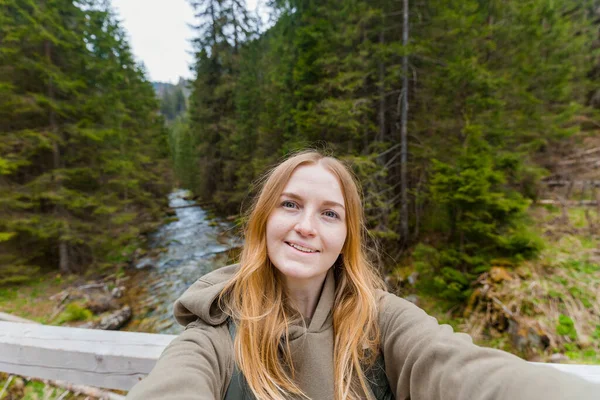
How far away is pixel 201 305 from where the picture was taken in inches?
47.9

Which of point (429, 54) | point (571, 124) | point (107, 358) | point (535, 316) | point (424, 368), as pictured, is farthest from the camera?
point (571, 124)

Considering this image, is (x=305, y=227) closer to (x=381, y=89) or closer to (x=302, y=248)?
(x=302, y=248)

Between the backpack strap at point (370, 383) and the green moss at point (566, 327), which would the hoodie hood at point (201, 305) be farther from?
the green moss at point (566, 327)

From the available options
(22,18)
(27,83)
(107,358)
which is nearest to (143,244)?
(27,83)

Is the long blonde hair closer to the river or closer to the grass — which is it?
the river

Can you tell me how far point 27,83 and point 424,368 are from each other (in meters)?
13.1

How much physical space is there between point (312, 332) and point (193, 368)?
0.56m

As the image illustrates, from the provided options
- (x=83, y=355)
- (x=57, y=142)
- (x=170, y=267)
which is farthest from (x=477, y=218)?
(x=57, y=142)

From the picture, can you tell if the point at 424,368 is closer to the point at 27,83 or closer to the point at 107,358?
the point at 107,358

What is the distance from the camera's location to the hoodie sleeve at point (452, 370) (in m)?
0.79

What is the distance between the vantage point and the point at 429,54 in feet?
26.1

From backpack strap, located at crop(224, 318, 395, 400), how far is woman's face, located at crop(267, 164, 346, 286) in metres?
0.41

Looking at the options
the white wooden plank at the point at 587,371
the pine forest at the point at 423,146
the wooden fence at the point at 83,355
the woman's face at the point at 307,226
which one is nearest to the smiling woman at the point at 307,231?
the woman's face at the point at 307,226

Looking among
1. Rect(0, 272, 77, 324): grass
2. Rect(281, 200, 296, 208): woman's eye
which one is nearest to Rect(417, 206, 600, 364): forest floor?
Rect(281, 200, 296, 208): woman's eye
